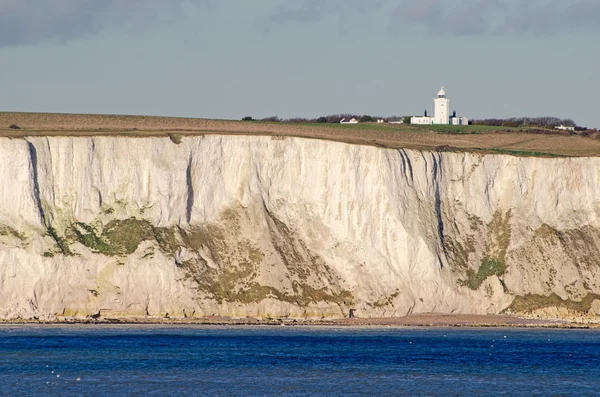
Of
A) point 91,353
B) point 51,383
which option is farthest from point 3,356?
point 51,383

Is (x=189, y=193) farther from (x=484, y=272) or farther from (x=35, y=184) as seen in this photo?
(x=484, y=272)

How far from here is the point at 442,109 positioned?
122688 millimetres

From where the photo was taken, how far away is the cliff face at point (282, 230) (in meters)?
74.5

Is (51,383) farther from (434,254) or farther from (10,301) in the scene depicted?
(434,254)

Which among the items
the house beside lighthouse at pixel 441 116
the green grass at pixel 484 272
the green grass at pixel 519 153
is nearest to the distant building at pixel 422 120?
the house beside lighthouse at pixel 441 116

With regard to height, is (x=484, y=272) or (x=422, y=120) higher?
(x=422, y=120)

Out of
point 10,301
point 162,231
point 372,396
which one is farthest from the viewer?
point 162,231

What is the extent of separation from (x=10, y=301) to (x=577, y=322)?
3421 centimetres

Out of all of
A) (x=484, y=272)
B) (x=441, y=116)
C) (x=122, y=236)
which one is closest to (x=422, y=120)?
(x=441, y=116)

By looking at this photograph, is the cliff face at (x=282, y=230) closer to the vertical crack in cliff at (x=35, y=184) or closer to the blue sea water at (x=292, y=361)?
the vertical crack in cliff at (x=35, y=184)

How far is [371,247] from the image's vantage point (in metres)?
80.6

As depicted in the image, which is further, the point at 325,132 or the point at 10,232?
the point at 325,132

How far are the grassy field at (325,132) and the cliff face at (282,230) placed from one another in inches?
67.3

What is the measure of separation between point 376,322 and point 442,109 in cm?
4993
